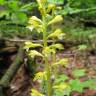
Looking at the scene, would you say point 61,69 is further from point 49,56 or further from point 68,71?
point 49,56

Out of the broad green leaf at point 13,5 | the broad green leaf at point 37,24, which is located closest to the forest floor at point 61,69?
the broad green leaf at point 13,5

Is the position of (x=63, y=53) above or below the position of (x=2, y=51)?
below

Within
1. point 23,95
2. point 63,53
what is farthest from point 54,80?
point 63,53

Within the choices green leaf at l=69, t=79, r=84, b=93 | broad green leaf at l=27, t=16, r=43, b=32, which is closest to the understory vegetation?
green leaf at l=69, t=79, r=84, b=93

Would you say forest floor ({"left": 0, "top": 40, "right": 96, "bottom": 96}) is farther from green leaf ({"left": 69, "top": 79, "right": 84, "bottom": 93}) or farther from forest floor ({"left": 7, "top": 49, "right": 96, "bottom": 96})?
green leaf ({"left": 69, "top": 79, "right": 84, "bottom": 93})

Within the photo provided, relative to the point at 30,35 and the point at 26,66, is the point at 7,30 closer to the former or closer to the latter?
the point at 30,35

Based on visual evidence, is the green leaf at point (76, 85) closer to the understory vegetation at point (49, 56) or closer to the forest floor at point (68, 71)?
the understory vegetation at point (49, 56)

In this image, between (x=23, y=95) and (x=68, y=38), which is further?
(x=68, y=38)

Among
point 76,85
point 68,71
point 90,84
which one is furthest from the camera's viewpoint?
point 68,71

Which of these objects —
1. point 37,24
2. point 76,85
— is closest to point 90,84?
point 76,85

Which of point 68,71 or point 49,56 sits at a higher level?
point 49,56

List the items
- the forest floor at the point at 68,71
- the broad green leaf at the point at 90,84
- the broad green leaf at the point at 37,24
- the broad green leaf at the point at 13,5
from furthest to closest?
1. the forest floor at the point at 68,71
2. the broad green leaf at the point at 90,84
3. the broad green leaf at the point at 13,5
4. the broad green leaf at the point at 37,24
